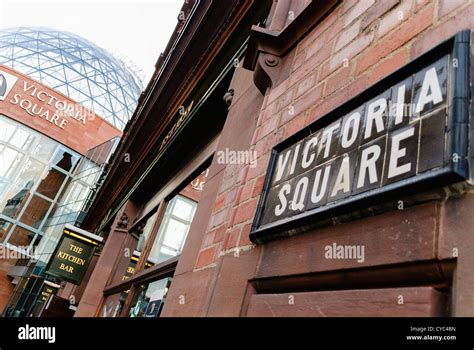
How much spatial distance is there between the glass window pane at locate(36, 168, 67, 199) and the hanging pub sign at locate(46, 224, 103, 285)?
12901 mm

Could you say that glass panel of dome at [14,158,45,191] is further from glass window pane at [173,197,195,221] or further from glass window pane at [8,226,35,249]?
glass window pane at [173,197,195,221]

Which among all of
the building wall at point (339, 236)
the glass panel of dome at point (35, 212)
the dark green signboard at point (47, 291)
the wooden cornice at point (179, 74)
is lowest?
the dark green signboard at point (47, 291)

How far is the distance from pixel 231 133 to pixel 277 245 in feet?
4.08

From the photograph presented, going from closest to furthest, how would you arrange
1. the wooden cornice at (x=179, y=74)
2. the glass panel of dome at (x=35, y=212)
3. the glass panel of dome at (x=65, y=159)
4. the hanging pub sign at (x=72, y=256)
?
the wooden cornice at (x=179, y=74), the hanging pub sign at (x=72, y=256), the glass panel of dome at (x=35, y=212), the glass panel of dome at (x=65, y=159)

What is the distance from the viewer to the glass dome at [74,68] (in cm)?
2508

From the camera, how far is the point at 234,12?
2.98 meters

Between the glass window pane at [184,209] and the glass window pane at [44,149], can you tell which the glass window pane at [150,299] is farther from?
the glass window pane at [44,149]

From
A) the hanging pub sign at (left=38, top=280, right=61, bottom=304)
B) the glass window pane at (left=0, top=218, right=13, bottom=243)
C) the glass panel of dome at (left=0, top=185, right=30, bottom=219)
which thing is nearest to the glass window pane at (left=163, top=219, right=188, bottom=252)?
the hanging pub sign at (left=38, top=280, right=61, bottom=304)

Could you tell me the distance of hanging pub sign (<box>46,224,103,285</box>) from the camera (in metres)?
6.70

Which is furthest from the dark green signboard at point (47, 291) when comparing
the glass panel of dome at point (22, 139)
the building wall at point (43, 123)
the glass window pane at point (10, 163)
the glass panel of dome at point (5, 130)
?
the glass panel of dome at point (5, 130)

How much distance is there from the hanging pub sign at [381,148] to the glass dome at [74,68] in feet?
84.7

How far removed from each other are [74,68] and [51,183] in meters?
13.3

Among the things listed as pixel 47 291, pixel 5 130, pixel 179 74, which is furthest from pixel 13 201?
pixel 179 74

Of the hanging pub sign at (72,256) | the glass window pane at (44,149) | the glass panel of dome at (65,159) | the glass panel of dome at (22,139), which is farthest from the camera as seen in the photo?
the glass panel of dome at (65,159)
